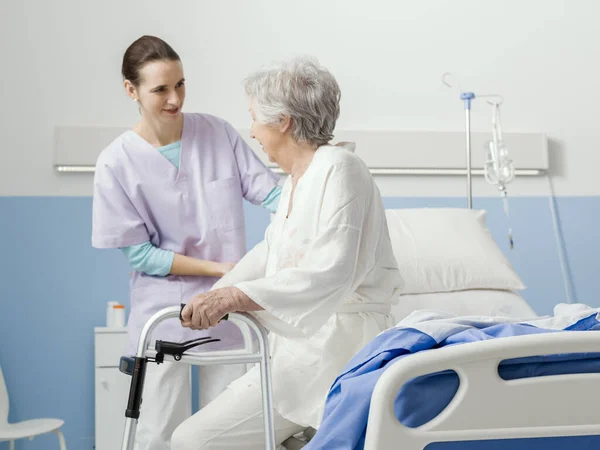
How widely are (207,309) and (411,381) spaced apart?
59cm

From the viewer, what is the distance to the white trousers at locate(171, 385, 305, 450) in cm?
194

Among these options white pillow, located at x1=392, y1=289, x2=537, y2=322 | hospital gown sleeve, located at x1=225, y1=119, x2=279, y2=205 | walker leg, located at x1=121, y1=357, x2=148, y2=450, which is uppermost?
hospital gown sleeve, located at x1=225, y1=119, x2=279, y2=205

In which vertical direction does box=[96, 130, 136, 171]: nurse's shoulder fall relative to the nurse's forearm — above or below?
above

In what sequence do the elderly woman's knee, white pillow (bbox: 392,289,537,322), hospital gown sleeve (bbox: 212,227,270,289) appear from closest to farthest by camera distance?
the elderly woman's knee → hospital gown sleeve (bbox: 212,227,270,289) → white pillow (bbox: 392,289,537,322)

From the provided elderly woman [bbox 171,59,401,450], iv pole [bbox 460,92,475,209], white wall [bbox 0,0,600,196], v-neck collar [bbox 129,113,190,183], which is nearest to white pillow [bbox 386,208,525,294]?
iv pole [bbox 460,92,475,209]

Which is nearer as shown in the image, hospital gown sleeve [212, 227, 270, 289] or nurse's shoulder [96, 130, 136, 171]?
hospital gown sleeve [212, 227, 270, 289]

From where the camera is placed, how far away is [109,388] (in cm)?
348

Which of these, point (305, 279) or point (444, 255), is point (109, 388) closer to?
point (444, 255)

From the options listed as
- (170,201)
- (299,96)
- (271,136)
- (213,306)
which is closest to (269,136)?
(271,136)

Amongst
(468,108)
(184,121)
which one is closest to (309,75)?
(184,121)

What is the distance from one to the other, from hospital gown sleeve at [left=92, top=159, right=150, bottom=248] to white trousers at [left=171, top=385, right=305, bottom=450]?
73cm

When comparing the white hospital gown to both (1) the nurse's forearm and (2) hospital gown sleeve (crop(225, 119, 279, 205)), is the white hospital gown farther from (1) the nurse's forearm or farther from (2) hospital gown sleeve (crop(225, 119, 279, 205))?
(2) hospital gown sleeve (crop(225, 119, 279, 205))

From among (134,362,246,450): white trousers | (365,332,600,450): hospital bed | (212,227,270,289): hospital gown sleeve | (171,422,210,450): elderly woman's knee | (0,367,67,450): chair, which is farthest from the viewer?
(0,367,67,450): chair

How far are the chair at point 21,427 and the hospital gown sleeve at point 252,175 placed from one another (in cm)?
134
